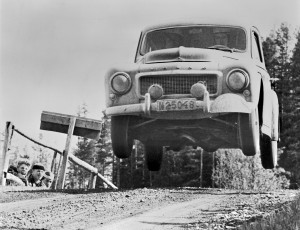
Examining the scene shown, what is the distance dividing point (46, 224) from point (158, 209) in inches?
49.2

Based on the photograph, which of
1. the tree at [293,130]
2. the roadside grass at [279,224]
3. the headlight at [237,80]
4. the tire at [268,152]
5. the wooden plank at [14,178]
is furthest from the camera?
the tree at [293,130]

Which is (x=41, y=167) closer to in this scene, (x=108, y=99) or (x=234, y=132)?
(x=108, y=99)

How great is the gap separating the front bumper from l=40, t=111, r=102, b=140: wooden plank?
2.31m

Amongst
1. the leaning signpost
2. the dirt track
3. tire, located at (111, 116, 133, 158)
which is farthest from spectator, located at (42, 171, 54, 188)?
tire, located at (111, 116, 133, 158)

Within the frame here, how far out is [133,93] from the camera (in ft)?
21.2

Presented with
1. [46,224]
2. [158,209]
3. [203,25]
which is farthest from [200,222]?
[203,25]

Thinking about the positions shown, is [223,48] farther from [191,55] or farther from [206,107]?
[206,107]

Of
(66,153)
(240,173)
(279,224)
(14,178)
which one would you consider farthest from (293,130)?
(279,224)

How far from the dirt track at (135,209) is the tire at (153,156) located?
36cm

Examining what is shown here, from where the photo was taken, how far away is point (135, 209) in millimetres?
5891

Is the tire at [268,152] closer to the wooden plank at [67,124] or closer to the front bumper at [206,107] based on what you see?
the front bumper at [206,107]

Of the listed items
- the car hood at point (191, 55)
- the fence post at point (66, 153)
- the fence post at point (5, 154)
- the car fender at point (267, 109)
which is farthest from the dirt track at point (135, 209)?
the fence post at point (5, 154)

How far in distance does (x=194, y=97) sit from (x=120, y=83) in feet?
3.24

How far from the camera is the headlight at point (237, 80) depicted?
20.0 feet
